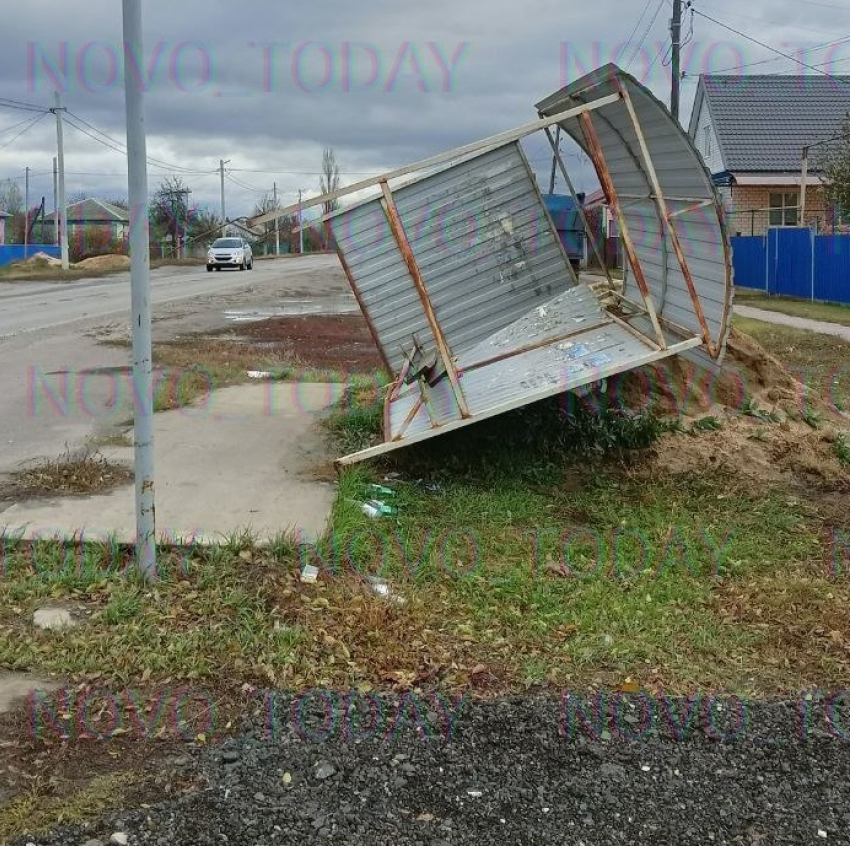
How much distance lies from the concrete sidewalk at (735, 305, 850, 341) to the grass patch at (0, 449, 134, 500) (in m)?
12.5

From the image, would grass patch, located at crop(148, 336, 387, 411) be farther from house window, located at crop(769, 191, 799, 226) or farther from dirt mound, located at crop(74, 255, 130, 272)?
dirt mound, located at crop(74, 255, 130, 272)

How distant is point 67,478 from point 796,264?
911 inches

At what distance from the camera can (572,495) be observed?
613 centimetres

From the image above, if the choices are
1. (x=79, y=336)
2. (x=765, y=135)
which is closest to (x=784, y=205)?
(x=765, y=135)

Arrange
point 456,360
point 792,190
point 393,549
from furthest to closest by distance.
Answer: point 792,190 < point 456,360 < point 393,549

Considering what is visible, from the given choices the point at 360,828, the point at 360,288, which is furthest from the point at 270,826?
the point at 360,288

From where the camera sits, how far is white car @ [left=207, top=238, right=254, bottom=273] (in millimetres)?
41469

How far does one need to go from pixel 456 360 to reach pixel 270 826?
5110 millimetres

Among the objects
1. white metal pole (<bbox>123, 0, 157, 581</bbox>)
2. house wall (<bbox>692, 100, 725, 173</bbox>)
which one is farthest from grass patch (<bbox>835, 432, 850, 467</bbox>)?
house wall (<bbox>692, 100, 725, 173</bbox>)

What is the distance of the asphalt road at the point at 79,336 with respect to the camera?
777 centimetres

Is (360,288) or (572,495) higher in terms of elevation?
(360,288)

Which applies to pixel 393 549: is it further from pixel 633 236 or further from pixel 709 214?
pixel 633 236
